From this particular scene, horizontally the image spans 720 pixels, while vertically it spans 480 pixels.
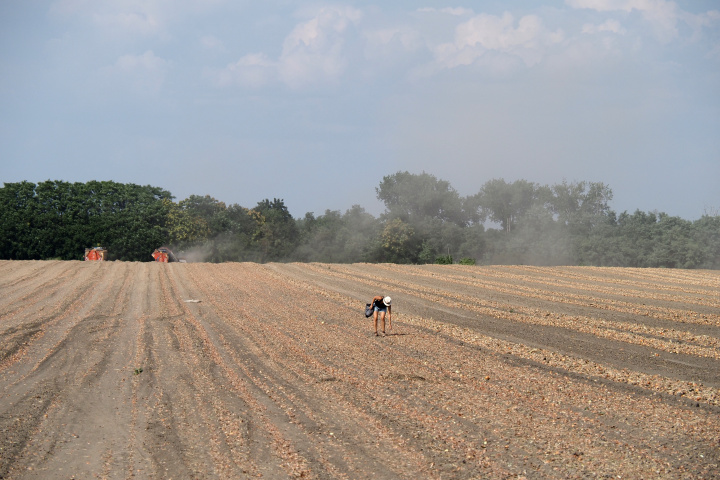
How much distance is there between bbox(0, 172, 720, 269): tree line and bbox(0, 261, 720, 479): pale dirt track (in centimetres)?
3165

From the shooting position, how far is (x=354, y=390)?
1055 centimetres

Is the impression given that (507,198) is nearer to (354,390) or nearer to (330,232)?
(330,232)

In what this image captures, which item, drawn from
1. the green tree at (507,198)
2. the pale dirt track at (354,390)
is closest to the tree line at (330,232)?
the green tree at (507,198)

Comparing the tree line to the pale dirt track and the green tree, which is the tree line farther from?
the pale dirt track

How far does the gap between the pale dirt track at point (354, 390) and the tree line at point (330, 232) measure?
31647 millimetres

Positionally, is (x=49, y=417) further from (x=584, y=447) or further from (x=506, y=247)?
(x=506, y=247)

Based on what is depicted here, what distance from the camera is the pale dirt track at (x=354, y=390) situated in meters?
7.27

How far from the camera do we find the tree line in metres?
57.8

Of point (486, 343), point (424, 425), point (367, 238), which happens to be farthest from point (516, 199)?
point (424, 425)

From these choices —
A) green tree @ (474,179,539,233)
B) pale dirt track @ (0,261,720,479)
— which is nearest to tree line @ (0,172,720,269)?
green tree @ (474,179,539,233)

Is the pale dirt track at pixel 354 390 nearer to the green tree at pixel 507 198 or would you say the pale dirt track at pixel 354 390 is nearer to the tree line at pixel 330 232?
the tree line at pixel 330 232

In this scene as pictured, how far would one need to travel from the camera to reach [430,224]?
249ft

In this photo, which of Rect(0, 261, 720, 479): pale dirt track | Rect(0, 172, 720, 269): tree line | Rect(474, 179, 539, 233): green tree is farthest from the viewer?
Rect(474, 179, 539, 233): green tree

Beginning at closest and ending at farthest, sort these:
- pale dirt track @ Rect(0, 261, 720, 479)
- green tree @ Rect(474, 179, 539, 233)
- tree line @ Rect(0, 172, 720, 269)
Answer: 1. pale dirt track @ Rect(0, 261, 720, 479)
2. tree line @ Rect(0, 172, 720, 269)
3. green tree @ Rect(474, 179, 539, 233)
